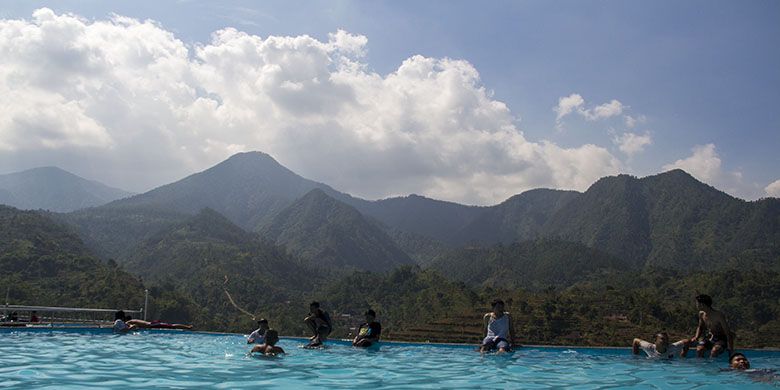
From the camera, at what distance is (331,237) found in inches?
6462

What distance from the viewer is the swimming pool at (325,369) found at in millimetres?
7855

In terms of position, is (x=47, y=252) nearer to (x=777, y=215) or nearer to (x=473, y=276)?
(x=473, y=276)

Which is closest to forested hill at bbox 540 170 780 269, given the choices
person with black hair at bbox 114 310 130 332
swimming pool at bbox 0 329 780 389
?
swimming pool at bbox 0 329 780 389

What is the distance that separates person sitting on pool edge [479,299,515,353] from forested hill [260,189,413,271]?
5195 inches

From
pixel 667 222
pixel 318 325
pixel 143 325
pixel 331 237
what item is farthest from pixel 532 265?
pixel 318 325

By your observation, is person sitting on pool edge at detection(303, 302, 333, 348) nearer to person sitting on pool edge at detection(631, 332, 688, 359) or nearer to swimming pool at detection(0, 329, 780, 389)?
swimming pool at detection(0, 329, 780, 389)

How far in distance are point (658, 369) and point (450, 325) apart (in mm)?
29833

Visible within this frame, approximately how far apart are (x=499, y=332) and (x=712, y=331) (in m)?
4.13

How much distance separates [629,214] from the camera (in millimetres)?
156500

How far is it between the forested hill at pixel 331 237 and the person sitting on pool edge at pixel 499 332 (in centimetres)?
13197

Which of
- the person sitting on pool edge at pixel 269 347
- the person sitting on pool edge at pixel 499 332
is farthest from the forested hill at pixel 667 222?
the person sitting on pool edge at pixel 269 347

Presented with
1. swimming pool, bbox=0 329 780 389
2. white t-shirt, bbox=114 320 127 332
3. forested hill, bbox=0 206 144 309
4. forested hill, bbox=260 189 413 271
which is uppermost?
forested hill, bbox=260 189 413 271

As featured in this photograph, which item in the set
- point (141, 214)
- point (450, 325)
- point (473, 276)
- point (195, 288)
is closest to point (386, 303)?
point (195, 288)

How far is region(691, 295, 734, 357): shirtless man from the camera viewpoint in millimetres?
11234
